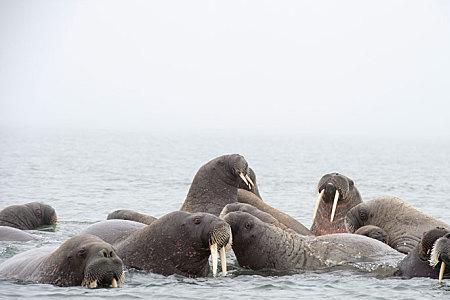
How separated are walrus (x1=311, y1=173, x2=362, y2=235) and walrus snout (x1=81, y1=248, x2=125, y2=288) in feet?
19.7

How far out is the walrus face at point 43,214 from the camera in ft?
61.4

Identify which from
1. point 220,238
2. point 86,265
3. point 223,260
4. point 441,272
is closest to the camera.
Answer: point 86,265

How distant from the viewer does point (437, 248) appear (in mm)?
10859

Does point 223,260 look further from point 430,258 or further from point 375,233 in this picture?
point 375,233

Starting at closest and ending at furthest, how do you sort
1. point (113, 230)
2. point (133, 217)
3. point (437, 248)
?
point (437, 248), point (113, 230), point (133, 217)

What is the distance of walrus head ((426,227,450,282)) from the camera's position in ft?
35.5

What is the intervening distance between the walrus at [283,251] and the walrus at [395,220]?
1340 millimetres

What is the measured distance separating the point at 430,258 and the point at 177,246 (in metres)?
2.62

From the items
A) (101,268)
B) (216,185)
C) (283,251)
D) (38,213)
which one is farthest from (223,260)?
(38,213)

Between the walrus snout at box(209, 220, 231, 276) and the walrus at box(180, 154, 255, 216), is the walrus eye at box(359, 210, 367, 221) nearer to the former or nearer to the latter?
the walrus at box(180, 154, 255, 216)

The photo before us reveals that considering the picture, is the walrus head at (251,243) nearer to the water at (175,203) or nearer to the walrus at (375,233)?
the water at (175,203)

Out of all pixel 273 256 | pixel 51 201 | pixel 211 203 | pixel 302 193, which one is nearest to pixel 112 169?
pixel 302 193

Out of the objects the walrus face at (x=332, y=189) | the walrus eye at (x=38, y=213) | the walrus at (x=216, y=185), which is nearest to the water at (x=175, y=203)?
the walrus eye at (x=38, y=213)

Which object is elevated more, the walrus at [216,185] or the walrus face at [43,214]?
the walrus at [216,185]
